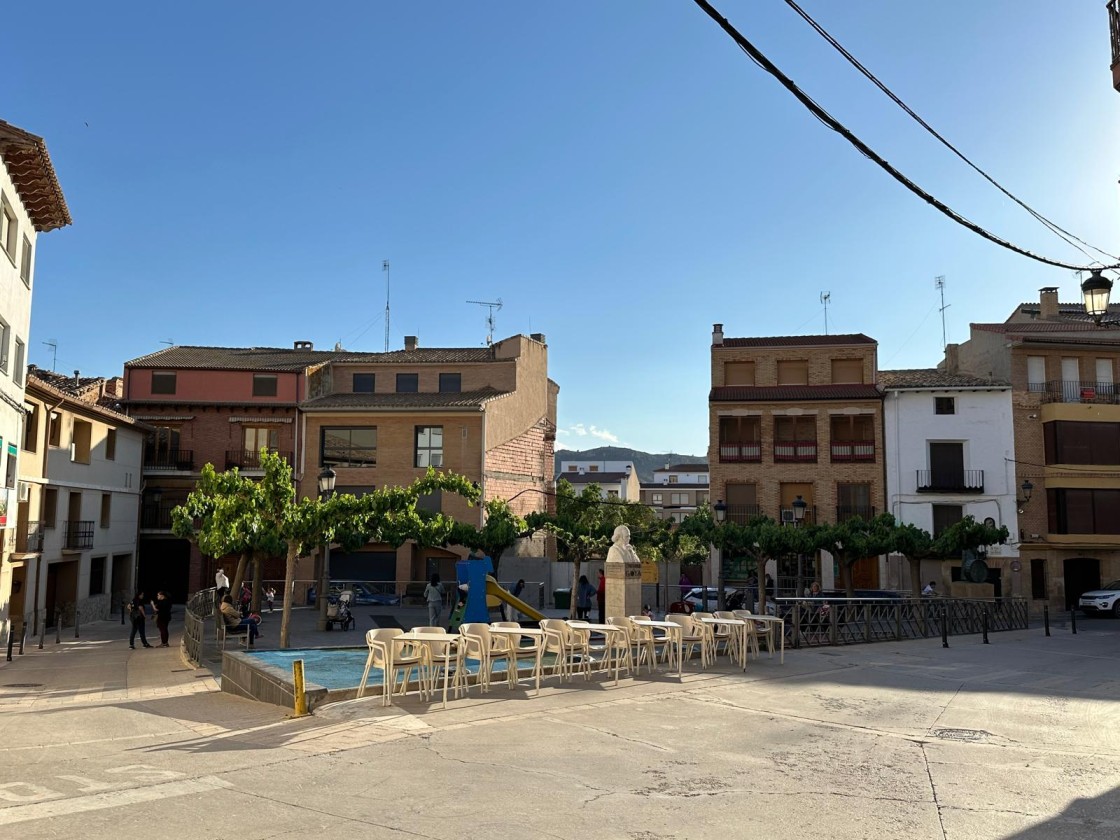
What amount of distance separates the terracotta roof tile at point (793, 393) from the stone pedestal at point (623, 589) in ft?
83.5

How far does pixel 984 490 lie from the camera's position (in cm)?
3825

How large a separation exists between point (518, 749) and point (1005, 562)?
34564 mm

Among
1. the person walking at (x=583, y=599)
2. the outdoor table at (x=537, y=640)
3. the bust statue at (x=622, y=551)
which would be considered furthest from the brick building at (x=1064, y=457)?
the outdoor table at (x=537, y=640)

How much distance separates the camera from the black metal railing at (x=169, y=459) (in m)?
39.2

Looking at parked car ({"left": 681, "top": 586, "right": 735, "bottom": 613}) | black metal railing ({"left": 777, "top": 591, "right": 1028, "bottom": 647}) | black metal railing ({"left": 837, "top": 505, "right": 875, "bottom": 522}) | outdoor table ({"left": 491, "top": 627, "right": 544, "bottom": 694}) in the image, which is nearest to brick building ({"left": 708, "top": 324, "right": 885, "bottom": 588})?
black metal railing ({"left": 837, "top": 505, "right": 875, "bottom": 522})

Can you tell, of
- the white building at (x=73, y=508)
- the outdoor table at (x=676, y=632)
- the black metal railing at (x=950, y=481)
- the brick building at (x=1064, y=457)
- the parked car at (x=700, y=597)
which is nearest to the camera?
the outdoor table at (x=676, y=632)

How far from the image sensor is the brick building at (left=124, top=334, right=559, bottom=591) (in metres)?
38.8

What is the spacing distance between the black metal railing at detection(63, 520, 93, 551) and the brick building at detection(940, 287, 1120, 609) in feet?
118

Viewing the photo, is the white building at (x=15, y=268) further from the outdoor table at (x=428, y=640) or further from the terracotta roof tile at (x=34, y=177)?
the outdoor table at (x=428, y=640)

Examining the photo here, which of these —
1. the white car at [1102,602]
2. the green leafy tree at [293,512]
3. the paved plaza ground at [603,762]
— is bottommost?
the white car at [1102,602]

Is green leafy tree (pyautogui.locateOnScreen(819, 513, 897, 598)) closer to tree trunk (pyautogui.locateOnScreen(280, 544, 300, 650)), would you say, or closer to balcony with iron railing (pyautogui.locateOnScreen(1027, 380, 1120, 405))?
balcony with iron railing (pyautogui.locateOnScreen(1027, 380, 1120, 405))

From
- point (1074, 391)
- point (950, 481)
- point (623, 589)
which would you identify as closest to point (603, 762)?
point (623, 589)

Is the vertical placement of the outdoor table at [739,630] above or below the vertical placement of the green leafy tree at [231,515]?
below

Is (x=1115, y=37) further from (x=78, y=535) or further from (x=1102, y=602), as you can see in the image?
(x=78, y=535)
